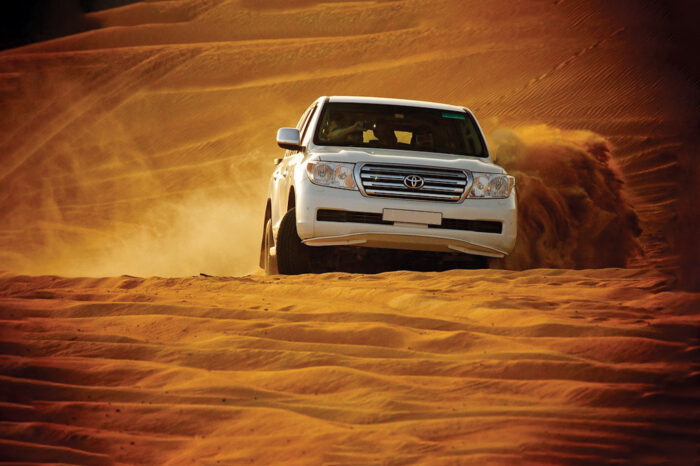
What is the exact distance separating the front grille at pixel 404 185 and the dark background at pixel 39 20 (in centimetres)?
4900

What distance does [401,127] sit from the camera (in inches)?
374

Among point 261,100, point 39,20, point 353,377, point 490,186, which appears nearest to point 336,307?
point 353,377

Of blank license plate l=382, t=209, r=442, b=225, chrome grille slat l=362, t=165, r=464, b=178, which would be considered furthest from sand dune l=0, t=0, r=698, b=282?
blank license plate l=382, t=209, r=442, b=225

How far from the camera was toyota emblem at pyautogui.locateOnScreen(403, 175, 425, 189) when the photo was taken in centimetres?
822

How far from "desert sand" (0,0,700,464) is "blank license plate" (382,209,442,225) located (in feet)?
1.53

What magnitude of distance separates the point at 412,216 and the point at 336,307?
2.10m

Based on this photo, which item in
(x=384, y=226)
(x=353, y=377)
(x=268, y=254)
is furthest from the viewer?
(x=268, y=254)

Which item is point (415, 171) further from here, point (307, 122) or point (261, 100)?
point (261, 100)

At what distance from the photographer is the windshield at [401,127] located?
363 inches

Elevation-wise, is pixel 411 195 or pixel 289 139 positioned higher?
pixel 289 139

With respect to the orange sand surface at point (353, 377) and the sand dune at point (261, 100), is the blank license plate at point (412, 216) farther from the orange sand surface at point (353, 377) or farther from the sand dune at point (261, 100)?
the sand dune at point (261, 100)

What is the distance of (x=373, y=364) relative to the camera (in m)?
4.93

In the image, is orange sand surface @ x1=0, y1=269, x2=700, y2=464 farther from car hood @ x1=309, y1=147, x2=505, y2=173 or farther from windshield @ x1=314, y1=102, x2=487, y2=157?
windshield @ x1=314, y1=102, x2=487, y2=157

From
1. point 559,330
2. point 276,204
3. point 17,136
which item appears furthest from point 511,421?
point 17,136
